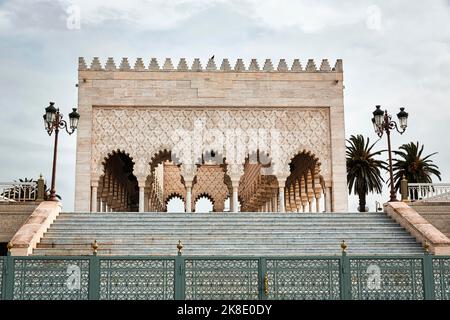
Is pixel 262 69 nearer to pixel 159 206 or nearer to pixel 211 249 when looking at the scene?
pixel 211 249

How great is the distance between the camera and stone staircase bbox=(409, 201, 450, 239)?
1708 centimetres

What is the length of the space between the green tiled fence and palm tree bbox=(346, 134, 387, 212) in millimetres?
25855

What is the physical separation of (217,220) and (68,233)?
11.7ft

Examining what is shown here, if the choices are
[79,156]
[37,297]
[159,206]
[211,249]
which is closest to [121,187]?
[159,206]

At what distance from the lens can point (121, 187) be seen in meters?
33.2

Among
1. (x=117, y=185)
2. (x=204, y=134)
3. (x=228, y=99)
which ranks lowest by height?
(x=117, y=185)

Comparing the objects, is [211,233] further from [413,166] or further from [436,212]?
[413,166]

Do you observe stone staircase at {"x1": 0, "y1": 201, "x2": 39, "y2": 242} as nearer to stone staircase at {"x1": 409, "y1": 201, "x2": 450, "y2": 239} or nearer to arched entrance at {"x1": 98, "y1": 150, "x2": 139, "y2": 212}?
arched entrance at {"x1": 98, "y1": 150, "x2": 139, "y2": 212}

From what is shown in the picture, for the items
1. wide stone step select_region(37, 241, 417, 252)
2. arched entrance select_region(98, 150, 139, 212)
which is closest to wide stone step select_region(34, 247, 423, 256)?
wide stone step select_region(37, 241, 417, 252)

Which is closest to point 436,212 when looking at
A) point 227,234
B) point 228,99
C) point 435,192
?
point 435,192

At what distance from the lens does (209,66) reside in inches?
936

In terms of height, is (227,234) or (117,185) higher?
(117,185)

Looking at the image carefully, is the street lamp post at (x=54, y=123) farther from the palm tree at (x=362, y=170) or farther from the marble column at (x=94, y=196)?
the palm tree at (x=362, y=170)

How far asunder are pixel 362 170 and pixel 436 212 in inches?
687
